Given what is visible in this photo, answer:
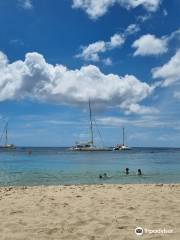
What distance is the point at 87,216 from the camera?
10422 millimetres

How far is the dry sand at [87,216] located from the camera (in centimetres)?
862

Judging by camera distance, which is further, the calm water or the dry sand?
the calm water

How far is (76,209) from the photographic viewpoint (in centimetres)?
1156

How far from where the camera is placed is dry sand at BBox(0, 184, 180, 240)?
862 cm

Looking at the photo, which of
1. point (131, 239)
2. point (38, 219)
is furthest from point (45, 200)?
point (131, 239)

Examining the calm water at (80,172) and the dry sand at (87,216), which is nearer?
the dry sand at (87,216)

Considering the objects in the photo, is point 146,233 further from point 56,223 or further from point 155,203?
point 155,203
